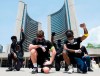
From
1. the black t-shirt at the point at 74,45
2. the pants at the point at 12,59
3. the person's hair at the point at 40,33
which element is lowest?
the pants at the point at 12,59

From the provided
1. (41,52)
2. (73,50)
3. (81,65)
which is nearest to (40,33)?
(41,52)

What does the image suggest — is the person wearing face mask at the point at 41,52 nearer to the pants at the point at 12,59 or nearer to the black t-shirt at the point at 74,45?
the black t-shirt at the point at 74,45

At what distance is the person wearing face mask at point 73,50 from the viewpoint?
479cm

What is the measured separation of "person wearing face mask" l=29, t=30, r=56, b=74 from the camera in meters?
4.70

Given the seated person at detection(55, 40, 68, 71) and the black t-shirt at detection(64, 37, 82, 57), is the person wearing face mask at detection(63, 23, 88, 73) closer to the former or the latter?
the black t-shirt at detection(64, 37, 82, 57)

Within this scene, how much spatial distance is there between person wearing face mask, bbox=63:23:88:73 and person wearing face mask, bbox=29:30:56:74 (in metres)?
0.32

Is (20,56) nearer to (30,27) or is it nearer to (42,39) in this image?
(42,39)

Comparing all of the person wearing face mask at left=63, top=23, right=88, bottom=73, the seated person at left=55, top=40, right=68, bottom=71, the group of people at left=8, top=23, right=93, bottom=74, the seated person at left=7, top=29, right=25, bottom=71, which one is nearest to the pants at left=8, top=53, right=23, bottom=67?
the seated person at left=7, top=29, right=25, bottom=71

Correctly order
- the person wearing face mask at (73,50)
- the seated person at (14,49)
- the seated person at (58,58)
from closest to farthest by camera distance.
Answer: the person wearing face mask at (73,50) < the seated person at (14,49) < the seated person at (58,58)

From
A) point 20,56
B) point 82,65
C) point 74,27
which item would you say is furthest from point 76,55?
point 74,27

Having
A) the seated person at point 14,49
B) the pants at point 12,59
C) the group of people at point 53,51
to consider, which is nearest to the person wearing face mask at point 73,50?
the group of people at point 53,51

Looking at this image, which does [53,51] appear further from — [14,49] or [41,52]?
[14,49]

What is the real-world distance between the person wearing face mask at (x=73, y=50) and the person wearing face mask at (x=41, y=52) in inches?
12.8

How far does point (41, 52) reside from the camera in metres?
4.89
